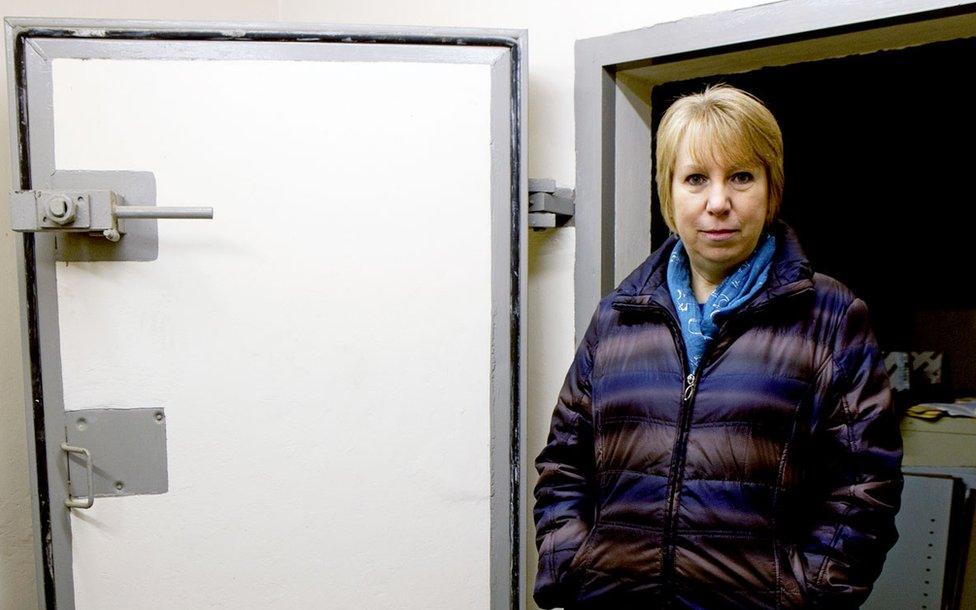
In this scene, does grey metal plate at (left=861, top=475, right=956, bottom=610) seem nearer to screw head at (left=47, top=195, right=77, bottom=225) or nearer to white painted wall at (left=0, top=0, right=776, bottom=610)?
white painted wall at (left=0, top=0, right=776, bottom=610)

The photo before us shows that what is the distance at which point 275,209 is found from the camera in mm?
1056

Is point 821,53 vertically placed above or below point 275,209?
above

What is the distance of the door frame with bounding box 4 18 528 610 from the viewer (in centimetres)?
101

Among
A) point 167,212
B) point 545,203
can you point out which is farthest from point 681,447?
point 167,212

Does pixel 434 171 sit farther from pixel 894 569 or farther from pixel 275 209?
pixel 894 569

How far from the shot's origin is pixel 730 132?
814 millimetres

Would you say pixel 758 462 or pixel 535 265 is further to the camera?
pixel 535 265

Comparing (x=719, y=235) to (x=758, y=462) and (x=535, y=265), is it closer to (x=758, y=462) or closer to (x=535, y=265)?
(x=758, y=462)

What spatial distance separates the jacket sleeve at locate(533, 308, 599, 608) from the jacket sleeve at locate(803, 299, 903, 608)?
0.96 feet

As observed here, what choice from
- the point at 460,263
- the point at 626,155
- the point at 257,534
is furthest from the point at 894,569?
the point at 257,534

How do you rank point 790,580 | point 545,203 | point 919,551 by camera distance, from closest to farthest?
point 790,580
point 545,203
point 919,551

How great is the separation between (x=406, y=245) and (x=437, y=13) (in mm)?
532

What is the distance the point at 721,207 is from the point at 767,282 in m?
0.11

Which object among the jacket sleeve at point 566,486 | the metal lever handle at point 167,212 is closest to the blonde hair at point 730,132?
the jacket sleeve at point 566,486
